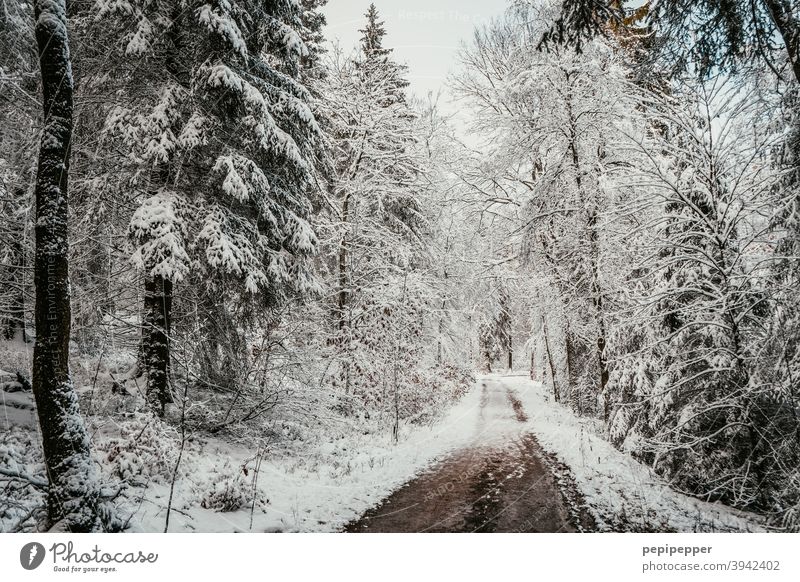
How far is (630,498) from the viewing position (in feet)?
14.8

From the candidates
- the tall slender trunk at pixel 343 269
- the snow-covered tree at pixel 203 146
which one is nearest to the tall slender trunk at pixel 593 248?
the snow-covered tree at pixel 203 146

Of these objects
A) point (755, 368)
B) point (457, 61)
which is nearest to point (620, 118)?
point (457, 61)

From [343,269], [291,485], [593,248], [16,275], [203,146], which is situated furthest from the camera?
[343,269]

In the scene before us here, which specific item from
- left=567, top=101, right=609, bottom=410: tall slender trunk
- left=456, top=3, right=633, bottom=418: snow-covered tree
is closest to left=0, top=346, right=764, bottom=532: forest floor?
left=567, top=101, right=609, bottom=410: tall slender trunk

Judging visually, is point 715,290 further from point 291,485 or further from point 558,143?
point 291,485

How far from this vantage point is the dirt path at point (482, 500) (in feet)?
13.2

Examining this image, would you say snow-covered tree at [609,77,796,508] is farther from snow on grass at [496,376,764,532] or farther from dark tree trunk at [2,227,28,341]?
dark tree trunk at [2,227,28,341]

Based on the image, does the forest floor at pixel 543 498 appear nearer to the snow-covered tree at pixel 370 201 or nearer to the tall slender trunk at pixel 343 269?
the snow-covered tree at pixel 370 201

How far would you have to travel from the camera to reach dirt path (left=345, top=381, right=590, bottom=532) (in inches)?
158

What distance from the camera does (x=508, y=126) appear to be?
949 cm

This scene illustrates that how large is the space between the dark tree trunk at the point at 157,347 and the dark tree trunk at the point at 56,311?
7.43 ft
